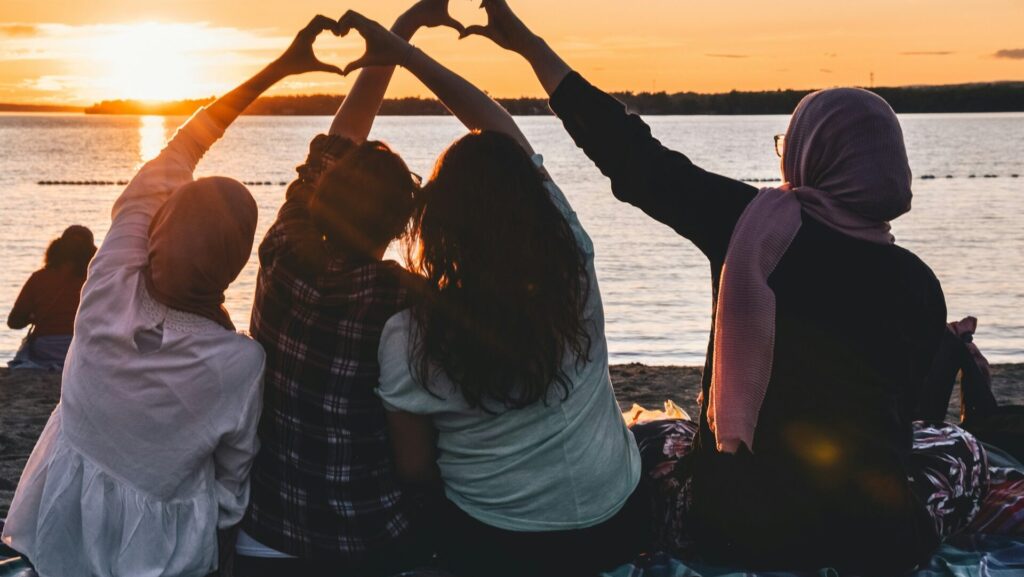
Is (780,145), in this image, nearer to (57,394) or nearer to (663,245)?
(57,394)

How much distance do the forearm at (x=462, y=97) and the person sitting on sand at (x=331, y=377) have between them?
45 centimetres

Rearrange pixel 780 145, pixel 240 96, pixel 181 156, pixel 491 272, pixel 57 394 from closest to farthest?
pixel 491 272 → pixel 780 145 → pixel 181 156 → pixel 240 96 → pixel 57 394

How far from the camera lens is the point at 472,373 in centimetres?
301

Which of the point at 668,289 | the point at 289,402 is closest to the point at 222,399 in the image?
the point at 289,402

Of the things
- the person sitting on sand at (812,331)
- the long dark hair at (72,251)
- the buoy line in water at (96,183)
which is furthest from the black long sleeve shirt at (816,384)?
the buoy line in water at (96,183)

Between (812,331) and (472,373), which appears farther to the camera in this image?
(812,331)

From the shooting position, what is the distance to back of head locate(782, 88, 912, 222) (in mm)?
3146

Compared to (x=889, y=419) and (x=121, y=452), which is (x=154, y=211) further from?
(x=889, y=419)

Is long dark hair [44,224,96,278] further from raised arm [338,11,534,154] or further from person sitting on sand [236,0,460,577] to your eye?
person sitting on sand [236,0,460,577]

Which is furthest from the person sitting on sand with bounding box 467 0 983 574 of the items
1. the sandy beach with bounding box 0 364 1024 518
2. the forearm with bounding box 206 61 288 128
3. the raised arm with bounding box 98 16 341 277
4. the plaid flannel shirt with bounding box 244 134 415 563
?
the sandy beach with bounding box 0 364 1024 518

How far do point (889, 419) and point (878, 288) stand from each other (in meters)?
0.39

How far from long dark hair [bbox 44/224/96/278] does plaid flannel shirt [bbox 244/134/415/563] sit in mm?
5764

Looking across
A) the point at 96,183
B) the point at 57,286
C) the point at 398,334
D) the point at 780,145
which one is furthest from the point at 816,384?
the point at 96,183

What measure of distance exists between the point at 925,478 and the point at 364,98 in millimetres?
2281
